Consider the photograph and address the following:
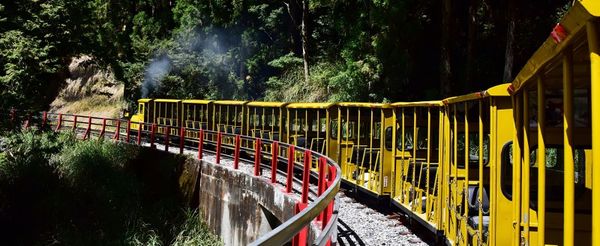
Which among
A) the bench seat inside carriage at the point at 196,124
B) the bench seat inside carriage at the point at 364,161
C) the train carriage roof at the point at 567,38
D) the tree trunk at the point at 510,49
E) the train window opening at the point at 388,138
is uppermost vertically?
the tree trunk at the point at 510,49

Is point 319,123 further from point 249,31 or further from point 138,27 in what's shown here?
point 138,27

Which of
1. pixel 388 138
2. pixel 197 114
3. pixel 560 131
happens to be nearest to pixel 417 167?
pixel 388 138

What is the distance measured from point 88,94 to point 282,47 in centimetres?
2189

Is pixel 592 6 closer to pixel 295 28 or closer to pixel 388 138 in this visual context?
pixel 388 138

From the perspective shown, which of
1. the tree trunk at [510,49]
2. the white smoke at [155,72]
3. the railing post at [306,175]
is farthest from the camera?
the white smoke at [155,72]

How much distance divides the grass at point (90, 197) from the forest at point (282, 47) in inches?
76.1

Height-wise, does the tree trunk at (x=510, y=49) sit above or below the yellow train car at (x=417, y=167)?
above

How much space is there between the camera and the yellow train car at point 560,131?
277 centimetres

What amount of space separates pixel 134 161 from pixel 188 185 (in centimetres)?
361

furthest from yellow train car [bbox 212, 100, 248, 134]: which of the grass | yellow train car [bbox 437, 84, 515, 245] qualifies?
yellow train car [bbox 437, 84, 515, 245]

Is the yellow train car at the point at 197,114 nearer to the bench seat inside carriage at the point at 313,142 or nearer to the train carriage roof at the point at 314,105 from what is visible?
the train carriage roof at the point at 314,105

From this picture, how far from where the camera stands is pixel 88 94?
4994cm

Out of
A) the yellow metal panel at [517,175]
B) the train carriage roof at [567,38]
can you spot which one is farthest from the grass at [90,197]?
the train carriage roof at [567,38]

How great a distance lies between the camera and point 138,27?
45.0 m
